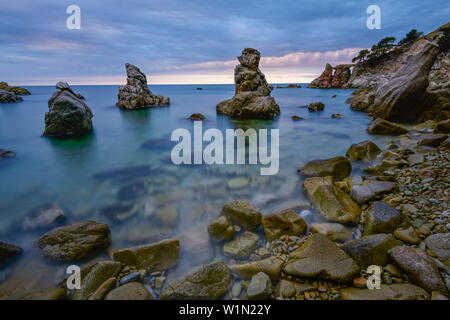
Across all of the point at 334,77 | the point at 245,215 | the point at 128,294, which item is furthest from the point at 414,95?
the point at 334,77

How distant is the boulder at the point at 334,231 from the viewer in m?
3.78

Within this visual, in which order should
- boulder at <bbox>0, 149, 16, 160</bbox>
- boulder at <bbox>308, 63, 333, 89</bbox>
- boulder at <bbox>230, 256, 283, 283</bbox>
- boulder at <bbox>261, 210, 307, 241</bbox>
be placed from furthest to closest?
1. boulder at <bbox>308, 63, 333, 89</bbox>
2. boulder at <bbox>0, 149, 16, 160</bbox>
3. boulder at <bbox>261, 210, 307, 241</bbox>
4. boulder at <bbox>230, 256, 283, 283</bbox>

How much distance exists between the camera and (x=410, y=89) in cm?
1137

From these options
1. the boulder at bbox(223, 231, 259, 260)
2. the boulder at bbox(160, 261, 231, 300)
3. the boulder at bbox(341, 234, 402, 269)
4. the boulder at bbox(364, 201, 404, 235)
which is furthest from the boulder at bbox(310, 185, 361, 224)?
the boulder at bbox(160, 261, 231, 300)

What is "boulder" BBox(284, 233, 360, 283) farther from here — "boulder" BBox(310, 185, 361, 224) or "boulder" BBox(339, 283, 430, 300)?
"boulder" BBox(310, 185, 361, 224)

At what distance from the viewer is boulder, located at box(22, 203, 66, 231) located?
4.66 m

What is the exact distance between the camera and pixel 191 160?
859 cm

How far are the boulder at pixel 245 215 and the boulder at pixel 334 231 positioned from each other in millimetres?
1112

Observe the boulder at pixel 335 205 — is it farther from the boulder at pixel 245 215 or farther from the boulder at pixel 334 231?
the boulder at pixel 245 215

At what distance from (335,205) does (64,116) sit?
14.4m

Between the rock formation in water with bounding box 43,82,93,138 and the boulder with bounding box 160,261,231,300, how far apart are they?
1318 cm

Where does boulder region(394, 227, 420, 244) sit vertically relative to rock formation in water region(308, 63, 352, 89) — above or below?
below

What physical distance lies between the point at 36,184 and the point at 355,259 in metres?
8.88
